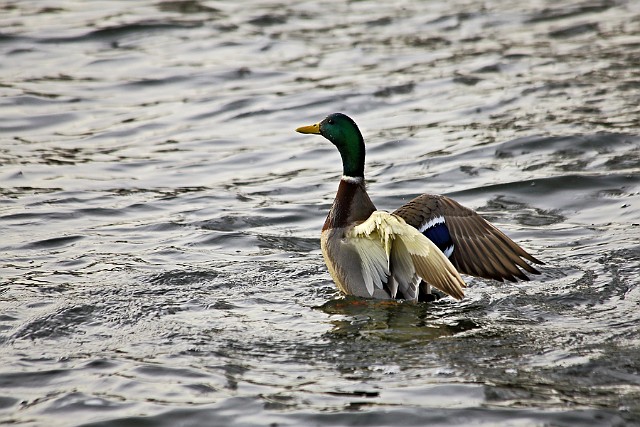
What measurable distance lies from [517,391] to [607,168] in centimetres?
495

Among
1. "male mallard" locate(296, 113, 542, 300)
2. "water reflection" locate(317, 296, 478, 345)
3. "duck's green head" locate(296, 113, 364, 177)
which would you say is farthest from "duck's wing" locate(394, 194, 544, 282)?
"duck's green head" locate(296, 113, 364, 177)

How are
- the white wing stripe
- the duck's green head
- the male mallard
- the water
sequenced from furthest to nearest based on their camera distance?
the duck's green head < the white wing stripe < the male mallard < the water

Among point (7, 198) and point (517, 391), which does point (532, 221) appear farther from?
point (7, 198)

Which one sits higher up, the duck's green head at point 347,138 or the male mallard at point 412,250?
the duck's green head at point 347,138

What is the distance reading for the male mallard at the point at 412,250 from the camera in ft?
21.4

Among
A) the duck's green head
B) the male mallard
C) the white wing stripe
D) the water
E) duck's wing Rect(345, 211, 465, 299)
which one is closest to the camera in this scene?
the water

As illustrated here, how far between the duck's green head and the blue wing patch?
0.80m

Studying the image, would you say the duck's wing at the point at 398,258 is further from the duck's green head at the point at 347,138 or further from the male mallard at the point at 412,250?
the duck's green head at the point at 347,138

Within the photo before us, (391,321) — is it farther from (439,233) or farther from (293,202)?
(293,202)

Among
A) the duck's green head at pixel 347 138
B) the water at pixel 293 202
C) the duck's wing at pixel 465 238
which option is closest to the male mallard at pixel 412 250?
the duck's wing at pixel 465 238

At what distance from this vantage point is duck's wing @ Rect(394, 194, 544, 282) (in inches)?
261

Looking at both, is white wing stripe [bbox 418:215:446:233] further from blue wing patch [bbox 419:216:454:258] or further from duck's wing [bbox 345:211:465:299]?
duck's wing [bbox 345:211:465:299]

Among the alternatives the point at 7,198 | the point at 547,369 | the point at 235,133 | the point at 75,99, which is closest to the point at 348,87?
the point at 235,133

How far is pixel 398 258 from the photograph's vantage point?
22.0 feet
